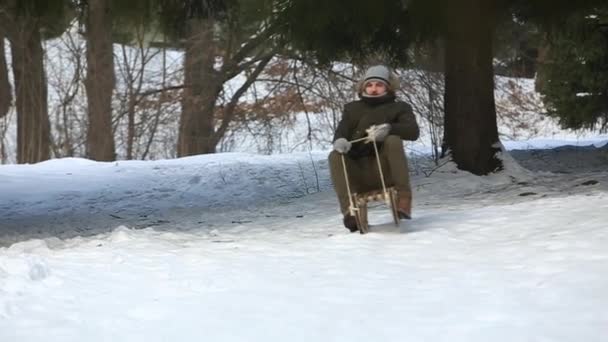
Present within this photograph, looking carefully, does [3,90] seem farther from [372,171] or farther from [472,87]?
[372,171]

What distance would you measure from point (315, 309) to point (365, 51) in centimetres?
650

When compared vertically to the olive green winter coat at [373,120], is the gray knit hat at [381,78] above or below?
above

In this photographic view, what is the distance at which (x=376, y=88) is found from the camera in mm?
7008

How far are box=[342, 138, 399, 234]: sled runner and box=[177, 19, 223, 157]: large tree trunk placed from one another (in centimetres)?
1205

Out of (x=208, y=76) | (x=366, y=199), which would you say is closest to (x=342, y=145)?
(x=366, y=199)

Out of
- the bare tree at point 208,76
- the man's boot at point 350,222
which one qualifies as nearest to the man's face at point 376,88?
the man's boot at point 350,222

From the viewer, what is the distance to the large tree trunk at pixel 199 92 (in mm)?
18672

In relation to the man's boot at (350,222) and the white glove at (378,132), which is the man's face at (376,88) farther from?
the man's boot at (350,222)

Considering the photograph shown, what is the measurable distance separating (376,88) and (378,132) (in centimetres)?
44

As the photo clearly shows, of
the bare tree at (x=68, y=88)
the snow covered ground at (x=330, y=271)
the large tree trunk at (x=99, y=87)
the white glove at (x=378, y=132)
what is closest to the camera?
the snow covered ground at (x=330, y=271)

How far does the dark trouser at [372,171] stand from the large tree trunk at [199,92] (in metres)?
11.9

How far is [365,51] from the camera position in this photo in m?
10.8

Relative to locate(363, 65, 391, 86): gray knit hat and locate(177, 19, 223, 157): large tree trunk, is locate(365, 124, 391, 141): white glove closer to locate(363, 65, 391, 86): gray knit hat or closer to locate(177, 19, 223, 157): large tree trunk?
locate(363, 65, 391, 86): gray knit hat

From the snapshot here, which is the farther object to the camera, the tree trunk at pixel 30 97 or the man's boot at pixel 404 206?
the tree trunk at pixel 30 97
